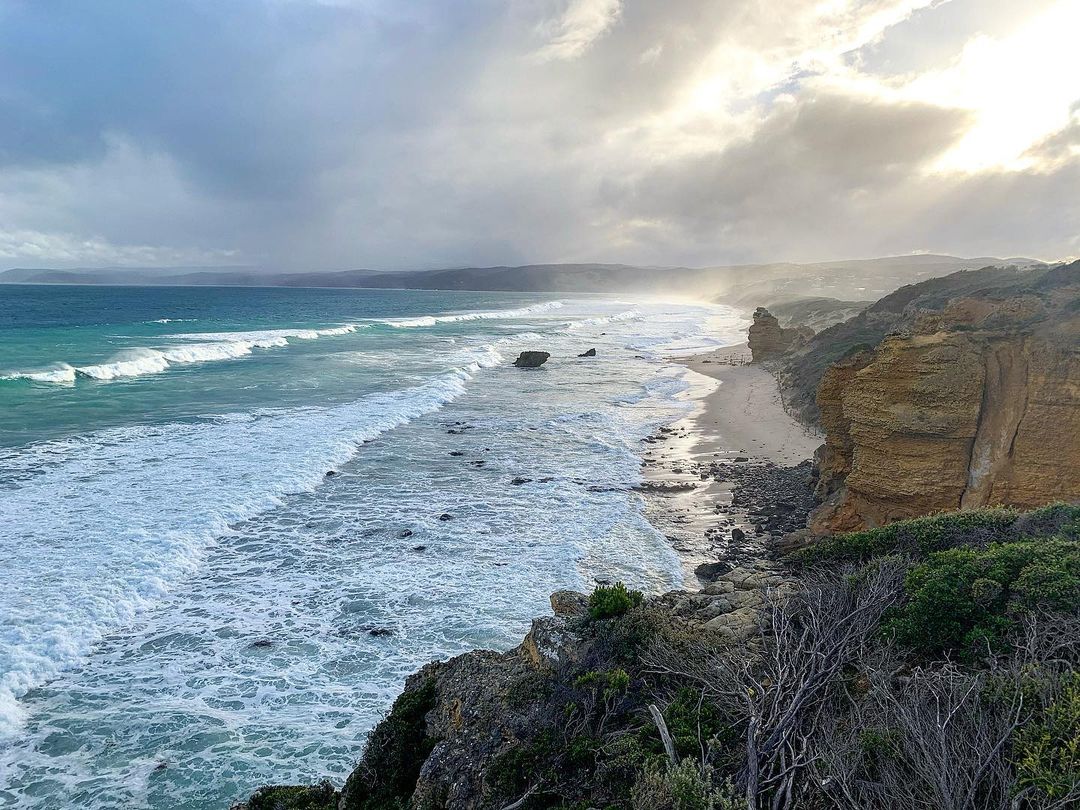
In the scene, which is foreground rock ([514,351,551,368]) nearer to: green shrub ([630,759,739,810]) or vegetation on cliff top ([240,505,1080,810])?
vegetation on cliff top ([240,505,1080,810])

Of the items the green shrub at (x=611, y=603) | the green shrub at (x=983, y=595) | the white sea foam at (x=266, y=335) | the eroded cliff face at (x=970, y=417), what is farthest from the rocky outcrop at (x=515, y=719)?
the white sea foam at (x=266, y=335)

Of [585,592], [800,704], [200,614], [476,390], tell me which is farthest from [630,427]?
[800,704]

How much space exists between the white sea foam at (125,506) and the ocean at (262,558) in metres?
0.05

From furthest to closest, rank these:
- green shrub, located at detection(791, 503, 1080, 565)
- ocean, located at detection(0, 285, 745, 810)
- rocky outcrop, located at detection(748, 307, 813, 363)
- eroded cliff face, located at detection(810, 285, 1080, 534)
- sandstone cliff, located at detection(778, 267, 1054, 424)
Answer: rocky outcrop, located at detection(748, 307, 813, 363) < sandstone cliff, located at detection(778, 267, 1054, 424) < eroded cliff face, located at detection(810, 285, 1080, 534) < green shrub, located at detection(791, 503, 1080, 565) < ocean, located at detection(0, 285, 745, 810)

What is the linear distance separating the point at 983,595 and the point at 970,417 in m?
5.61

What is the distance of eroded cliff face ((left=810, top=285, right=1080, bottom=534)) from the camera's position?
9328mm

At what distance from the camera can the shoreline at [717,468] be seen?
481 inches

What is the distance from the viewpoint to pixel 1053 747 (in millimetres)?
3734

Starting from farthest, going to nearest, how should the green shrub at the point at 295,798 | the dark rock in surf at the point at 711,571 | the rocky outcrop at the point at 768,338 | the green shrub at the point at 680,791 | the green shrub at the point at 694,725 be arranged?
1. the rocky outcrop at the point at 768,338
2. the dark rock in surf at the point at 711,571
3. the green shrub at the point at 295,798
4. the green shrub at the point at 694,725
5. the green shrub at the point at 680,791

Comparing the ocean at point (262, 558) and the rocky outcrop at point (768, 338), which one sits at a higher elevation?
the rocky outcrop at point (768, 338)

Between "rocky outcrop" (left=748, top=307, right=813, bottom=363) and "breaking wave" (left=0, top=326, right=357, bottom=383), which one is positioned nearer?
"breaking wave" (left=0, top=326, right=357, bottom=383)

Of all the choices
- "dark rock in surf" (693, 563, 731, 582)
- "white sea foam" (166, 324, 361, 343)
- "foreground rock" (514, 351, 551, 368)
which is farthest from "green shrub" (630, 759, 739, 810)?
"white sea foam" (166, 324, 361, 343)

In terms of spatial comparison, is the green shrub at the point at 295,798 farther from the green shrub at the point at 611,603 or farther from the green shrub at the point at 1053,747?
the green shrub at the point at 1053,747

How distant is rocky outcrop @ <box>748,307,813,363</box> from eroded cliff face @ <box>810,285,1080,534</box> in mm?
26655
